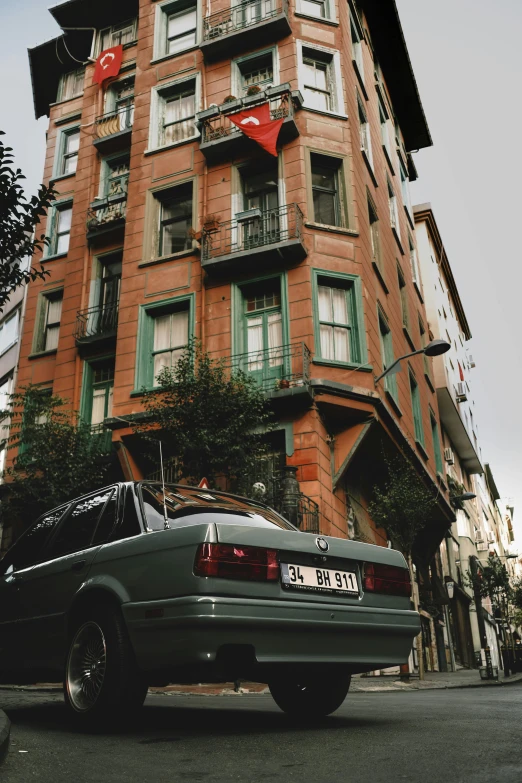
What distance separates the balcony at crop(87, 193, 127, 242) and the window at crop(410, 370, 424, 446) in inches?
414

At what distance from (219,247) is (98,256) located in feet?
18.2

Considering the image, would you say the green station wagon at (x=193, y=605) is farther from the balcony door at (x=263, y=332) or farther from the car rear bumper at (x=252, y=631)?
the balcony door at (x=263, y=332)

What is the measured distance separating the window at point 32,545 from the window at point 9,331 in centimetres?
Answer: 2088

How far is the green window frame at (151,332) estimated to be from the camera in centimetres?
1909

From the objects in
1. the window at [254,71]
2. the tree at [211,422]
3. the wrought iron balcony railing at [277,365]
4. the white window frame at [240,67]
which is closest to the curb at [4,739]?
the tree at [211,422]

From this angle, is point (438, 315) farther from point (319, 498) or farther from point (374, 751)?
point (374, 751)

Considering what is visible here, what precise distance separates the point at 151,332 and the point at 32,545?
542 inches

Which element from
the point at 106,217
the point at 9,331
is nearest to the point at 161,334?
the point at 106,217

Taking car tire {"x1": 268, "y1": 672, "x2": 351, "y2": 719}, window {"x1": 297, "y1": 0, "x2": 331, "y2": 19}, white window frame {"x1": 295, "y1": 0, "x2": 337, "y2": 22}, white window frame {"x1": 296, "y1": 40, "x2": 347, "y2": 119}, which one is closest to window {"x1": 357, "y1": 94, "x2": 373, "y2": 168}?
white window frame {"x1": 296, "y1": 40, "x2": 347, "y2": 119}

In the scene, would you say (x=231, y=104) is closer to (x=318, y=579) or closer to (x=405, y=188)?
(x=405, y=188)

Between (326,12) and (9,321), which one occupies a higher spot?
(326,12)

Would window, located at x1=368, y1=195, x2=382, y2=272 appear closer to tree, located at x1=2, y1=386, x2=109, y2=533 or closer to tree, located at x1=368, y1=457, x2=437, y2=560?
tree, located at x1=368, y1=457, x2=437, y2=560

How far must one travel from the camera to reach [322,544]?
504 centimetres

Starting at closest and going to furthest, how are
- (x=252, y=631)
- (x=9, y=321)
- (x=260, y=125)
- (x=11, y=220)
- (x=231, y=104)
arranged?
(x=252, y=631) → (x=11, y=220) → (x=260, y=125) → (x=231, y=104) → (x=9, y=321)
